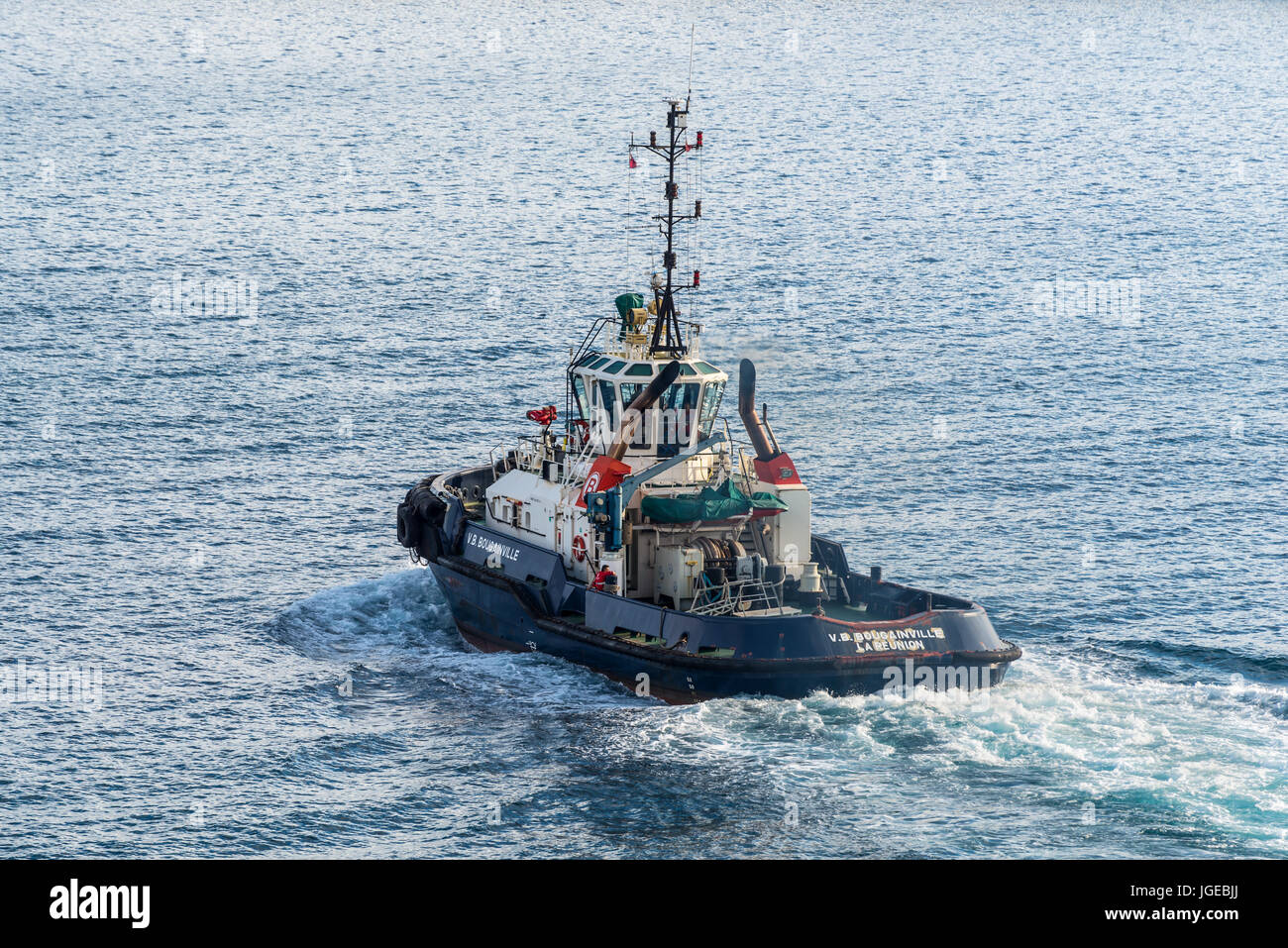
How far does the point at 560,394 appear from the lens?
70.7 meters

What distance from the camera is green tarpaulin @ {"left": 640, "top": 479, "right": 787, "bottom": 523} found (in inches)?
1684

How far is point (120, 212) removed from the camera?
9931 centimetres

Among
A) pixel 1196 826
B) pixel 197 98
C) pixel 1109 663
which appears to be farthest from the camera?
pixel 197 98

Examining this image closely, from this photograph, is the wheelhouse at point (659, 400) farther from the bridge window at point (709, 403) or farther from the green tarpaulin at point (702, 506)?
the green tarpaulin at point (702, 506)

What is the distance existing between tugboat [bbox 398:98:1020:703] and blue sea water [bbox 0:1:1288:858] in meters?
1.09

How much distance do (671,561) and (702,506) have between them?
60.2 inches

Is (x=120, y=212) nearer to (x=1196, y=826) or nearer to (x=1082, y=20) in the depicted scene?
(x=1196, y=826)

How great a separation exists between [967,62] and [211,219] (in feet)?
241

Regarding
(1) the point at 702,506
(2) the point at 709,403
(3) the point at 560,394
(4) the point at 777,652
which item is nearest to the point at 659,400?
(2) the point at 709,403

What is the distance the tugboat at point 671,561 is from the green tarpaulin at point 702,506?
0.13 ft

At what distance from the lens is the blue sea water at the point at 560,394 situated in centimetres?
3647

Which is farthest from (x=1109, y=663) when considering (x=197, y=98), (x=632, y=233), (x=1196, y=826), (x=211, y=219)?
(x=197, y=98)

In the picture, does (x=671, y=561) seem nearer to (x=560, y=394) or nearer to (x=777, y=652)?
(x=777, y=652)

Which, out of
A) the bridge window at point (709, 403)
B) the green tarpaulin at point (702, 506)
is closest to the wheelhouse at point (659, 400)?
the bridge window at point (709, 403)
